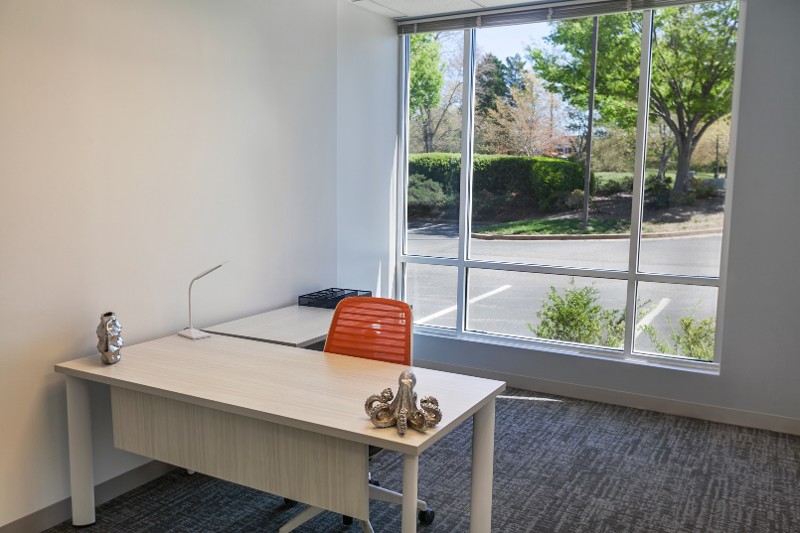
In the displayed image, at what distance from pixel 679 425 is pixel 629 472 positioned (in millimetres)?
860

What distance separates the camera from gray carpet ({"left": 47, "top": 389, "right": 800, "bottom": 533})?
3115mm

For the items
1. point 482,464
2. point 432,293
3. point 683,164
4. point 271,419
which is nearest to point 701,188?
point 683,164

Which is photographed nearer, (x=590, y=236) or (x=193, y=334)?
(x=193, y=334)

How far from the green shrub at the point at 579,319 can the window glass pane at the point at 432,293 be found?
715 millimetres

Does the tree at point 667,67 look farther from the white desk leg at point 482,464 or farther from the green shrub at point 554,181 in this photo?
the white desk leg at point 482,464

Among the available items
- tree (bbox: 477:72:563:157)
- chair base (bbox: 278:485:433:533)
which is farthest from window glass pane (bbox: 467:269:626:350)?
chair base (bbox: 278:485:433:533)

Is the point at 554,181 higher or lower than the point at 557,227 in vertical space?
higher

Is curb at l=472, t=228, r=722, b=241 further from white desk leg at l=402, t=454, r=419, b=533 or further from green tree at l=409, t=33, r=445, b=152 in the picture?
white desk leg at l=402, t=454, r=419, b=533

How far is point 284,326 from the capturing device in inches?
148

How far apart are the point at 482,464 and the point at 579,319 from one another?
2.64m

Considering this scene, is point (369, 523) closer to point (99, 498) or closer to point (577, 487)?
point (577, 487)

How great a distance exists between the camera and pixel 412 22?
5262 mm

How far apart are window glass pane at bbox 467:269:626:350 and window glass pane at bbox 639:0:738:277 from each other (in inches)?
14.7

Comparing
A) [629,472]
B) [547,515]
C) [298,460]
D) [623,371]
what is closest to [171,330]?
[298,460]
